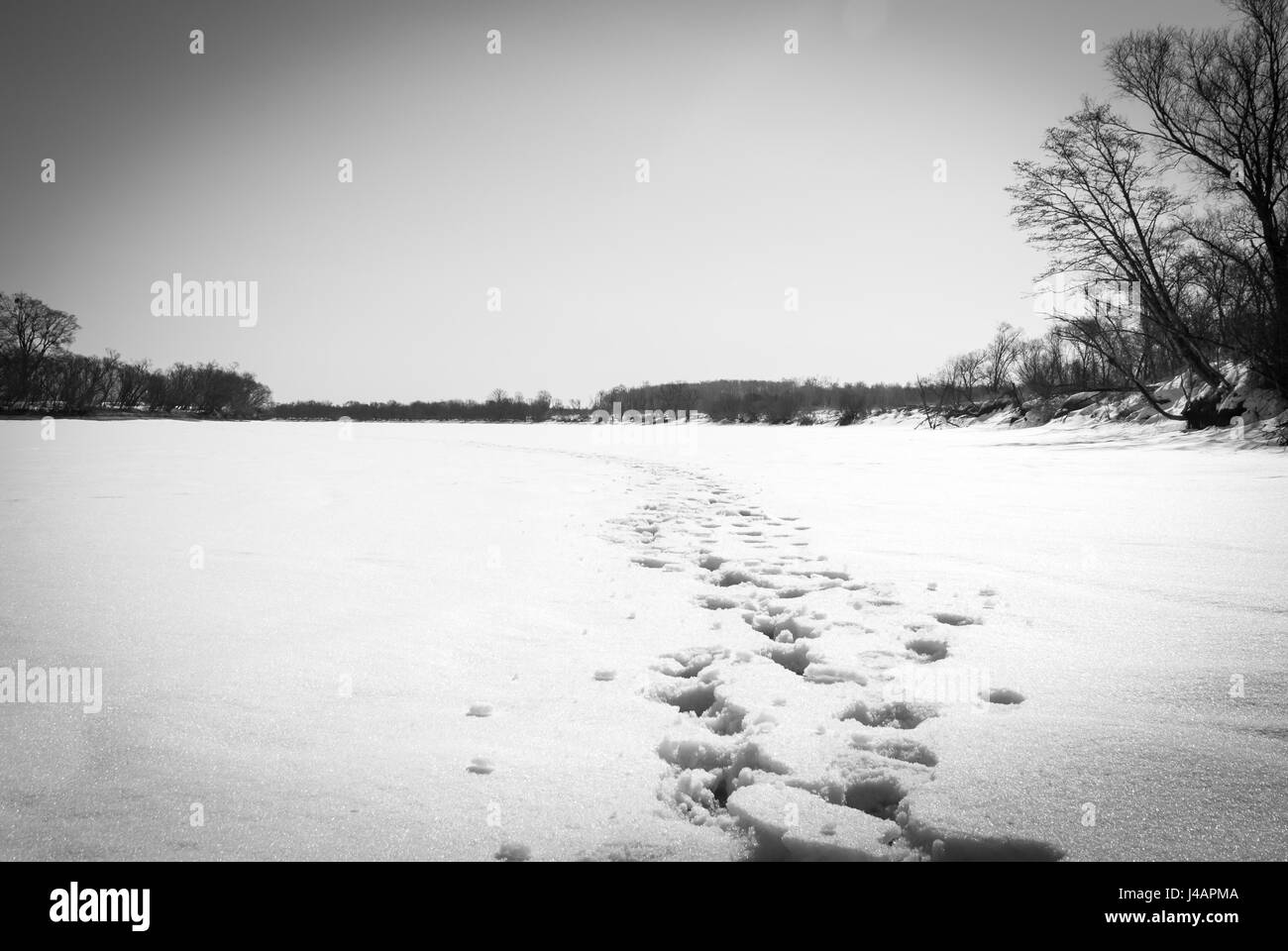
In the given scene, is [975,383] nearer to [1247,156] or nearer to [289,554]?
[1247,156]

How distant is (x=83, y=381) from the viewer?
44125 mm

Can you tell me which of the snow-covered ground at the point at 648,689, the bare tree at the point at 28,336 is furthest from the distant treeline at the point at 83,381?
the snow-covered ground at the point at 648,689

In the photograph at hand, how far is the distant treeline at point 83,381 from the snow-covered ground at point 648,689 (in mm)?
42050

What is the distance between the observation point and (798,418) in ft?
164

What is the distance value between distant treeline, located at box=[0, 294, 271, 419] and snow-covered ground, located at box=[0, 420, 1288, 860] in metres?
42.1

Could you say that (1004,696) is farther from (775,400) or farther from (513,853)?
(775,400)

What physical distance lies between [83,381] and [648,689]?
61.7 m

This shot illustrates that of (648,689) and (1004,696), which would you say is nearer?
(1004,696)

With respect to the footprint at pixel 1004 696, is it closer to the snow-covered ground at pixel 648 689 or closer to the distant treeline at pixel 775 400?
the snow-covered ground at pixel 648 689

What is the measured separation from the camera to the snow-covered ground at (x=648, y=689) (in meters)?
1.22

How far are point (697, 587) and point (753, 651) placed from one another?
2.82 ft

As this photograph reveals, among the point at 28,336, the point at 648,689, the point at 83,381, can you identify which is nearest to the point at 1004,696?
the point at 648,689

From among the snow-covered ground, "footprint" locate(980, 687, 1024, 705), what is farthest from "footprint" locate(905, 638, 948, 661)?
"footprint" locate(980, 687, 1024, 705)
